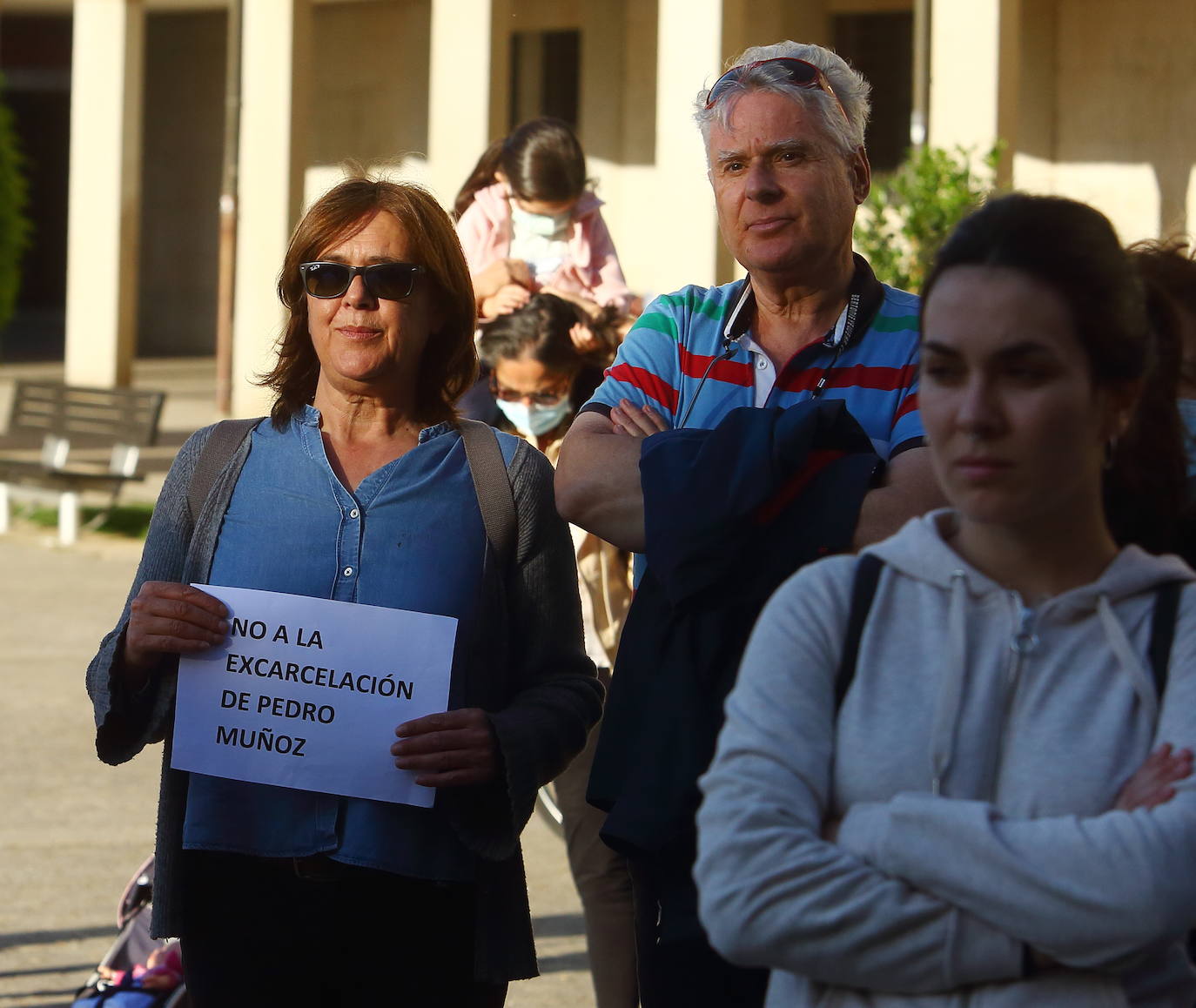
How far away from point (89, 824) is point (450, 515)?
451cm

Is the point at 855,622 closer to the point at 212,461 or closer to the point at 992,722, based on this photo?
the point at 992,722

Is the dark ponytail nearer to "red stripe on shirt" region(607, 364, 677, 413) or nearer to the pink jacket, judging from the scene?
the pink jacket

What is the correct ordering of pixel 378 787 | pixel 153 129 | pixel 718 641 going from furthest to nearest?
pixel 153 129 < pixel 378 787 < pixel 718 641

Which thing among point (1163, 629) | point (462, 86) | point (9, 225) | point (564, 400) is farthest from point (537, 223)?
point (9, 225)

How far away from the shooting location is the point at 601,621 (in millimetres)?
4980

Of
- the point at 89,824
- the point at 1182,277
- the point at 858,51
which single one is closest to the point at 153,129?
the point at 858,51

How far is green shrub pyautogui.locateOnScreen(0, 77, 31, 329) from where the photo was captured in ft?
82.0

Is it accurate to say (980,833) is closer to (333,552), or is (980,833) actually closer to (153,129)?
(333,552)

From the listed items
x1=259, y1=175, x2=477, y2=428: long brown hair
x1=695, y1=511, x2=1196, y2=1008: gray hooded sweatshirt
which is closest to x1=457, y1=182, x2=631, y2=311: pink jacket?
x1=259, y1=175, x2=477, y2=428: long brown hair

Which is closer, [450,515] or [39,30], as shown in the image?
[450,515]

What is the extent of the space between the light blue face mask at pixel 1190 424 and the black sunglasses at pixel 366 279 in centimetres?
130

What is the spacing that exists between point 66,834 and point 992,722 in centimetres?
563

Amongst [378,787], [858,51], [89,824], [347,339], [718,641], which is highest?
[858,51]

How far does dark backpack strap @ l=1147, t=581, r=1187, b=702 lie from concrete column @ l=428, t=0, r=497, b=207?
16.5 m
